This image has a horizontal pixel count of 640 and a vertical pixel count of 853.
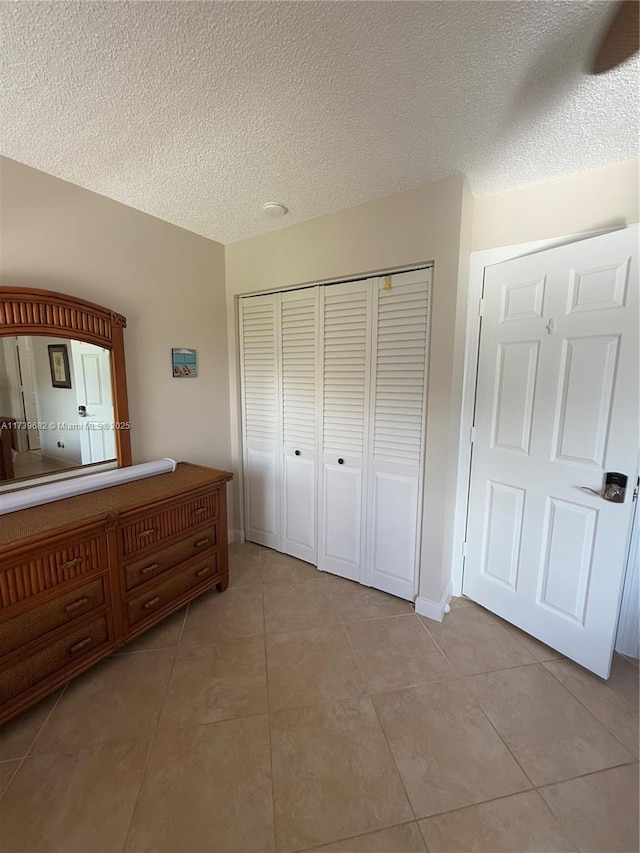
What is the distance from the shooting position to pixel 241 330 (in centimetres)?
260

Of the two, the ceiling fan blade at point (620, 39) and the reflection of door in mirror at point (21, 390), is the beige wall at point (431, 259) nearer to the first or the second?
the ceiling fan blade at point (620, 39)

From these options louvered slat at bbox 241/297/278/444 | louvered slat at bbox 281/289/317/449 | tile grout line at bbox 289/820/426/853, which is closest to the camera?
tile grout line at bbox 289/820/426/853

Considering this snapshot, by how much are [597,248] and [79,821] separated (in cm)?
290

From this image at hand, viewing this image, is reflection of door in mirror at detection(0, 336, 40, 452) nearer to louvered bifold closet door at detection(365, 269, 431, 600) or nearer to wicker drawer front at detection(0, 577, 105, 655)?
wicker drawer front at detection(0, 577, 105, 655)

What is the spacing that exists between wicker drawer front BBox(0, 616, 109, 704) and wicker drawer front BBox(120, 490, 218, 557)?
0.35m

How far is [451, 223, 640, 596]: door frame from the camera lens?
1.79 meters

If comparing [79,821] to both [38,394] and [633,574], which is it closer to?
[38,394]

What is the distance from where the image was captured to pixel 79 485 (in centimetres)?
171

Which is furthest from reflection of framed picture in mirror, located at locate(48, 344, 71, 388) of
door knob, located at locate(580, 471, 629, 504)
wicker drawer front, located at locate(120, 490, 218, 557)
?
door knob, located at locate(580, 471, 629, 504)

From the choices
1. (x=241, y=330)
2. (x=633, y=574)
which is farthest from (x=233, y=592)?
(x=633, y=574)

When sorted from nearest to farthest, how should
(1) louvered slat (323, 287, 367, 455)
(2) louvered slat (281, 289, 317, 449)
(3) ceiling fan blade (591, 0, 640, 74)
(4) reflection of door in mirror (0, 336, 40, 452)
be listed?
1. (3) ceiling fan blade (591, 0, 640, 74)
2. (4) reflection of door in mirror (0, 336, 40, 452)
3. (1) louvered slat (323, 287, 367, 455)
4. (2) louvered slat (281, 289, 317, 449)

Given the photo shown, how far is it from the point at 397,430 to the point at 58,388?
1.85m

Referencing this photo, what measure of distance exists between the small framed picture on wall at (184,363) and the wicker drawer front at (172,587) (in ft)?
3.97

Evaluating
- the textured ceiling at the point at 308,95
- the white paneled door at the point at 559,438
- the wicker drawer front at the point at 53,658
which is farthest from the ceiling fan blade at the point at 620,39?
the wicker drawer front at the point at 53,658
